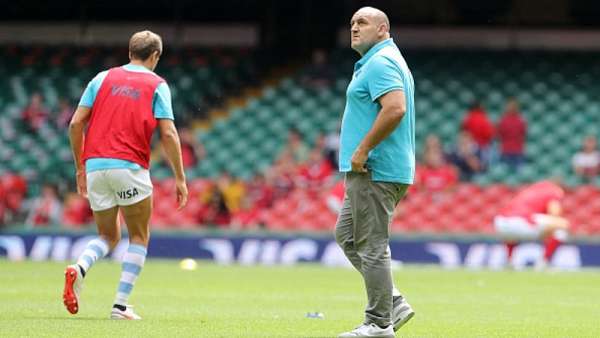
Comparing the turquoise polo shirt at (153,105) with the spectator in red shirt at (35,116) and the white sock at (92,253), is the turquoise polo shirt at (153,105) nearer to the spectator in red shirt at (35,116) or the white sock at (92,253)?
the white sock at (92,253)

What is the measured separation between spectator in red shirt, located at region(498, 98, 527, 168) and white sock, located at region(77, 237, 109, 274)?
1601 cm

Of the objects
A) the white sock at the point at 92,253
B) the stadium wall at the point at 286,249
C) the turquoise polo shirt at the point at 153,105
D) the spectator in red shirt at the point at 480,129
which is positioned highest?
the turquoise polo shirt at the point at 153,105

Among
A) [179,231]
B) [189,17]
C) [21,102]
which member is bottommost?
[179,231]

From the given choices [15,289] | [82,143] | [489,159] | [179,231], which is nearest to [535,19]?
[489,159]

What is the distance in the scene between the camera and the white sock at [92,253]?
419 inches

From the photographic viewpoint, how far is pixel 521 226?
2033 cm

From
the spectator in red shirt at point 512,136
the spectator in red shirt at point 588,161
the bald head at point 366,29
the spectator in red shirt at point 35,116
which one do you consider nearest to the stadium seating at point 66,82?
the spectator in red shirt at point 35,116

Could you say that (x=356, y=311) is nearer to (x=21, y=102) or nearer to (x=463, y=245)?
(x=463, y=245)

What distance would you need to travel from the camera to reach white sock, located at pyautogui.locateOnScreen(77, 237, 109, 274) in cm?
1064

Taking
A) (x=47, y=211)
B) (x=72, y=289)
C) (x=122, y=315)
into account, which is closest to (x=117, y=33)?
(x=47, y=211)

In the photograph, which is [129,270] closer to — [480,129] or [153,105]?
[153,105]

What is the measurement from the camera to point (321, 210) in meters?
25.1

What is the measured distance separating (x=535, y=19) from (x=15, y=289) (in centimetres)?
1933

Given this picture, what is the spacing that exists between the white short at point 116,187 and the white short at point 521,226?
10.5 meters
